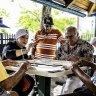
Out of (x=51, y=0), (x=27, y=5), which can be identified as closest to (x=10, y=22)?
(x=27, y=5)

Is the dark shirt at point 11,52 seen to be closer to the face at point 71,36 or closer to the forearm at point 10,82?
the face at point 71,36

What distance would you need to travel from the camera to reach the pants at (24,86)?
3684 mm

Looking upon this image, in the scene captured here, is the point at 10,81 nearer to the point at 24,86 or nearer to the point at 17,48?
the point at 24,86

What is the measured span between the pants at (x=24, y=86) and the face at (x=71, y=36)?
2.96ft

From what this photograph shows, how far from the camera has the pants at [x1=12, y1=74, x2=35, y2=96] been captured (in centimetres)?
368

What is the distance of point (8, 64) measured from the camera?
3494 millimetres

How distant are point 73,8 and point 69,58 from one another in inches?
185

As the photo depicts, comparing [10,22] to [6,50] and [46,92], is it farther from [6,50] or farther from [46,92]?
[46,92]

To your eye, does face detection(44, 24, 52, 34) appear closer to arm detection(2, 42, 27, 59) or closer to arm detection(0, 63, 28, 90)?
arm detection(2, 42, 27, 59)

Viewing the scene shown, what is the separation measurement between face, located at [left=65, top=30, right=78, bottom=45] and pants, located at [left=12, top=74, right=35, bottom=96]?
0.90 m

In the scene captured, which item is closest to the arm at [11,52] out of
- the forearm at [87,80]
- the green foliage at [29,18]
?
the forearm at [87,80]

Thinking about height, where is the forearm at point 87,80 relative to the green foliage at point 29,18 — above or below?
below

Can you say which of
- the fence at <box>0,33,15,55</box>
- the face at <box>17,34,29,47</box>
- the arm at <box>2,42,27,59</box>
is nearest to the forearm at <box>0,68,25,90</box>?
the arm at <box>2,42,27,59</box>

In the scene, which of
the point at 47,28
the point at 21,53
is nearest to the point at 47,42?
the point at 47,28
